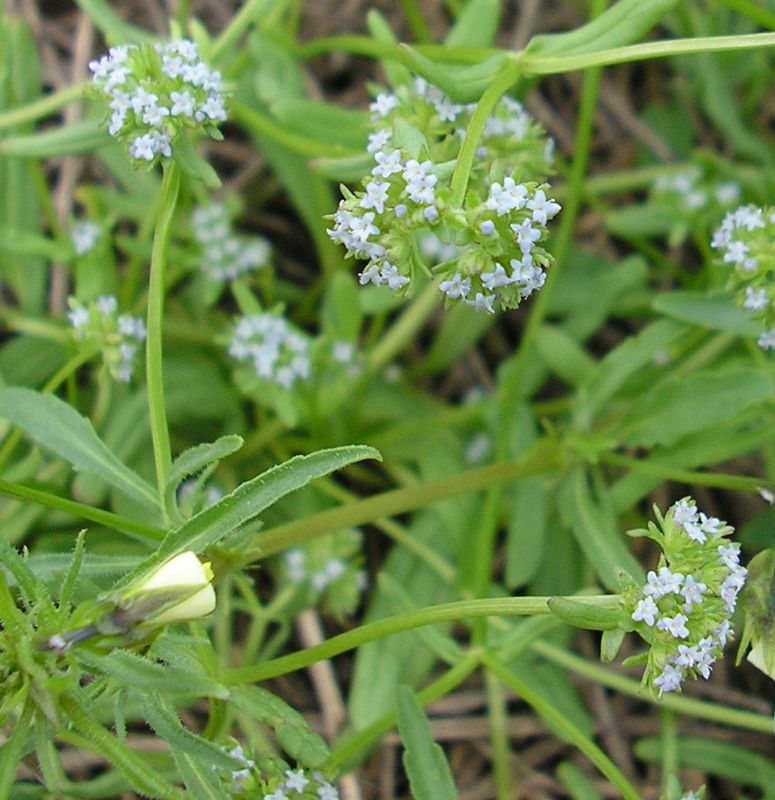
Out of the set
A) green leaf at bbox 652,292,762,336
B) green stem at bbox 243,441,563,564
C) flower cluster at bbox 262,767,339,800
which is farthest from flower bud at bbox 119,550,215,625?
green leaf at bbox 652,292,762,336

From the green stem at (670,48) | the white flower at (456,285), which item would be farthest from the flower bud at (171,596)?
the green stem at (670,48)

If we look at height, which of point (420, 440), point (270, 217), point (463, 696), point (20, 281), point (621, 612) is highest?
point (270, 217)

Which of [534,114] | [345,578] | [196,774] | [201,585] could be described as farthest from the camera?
[534,114]

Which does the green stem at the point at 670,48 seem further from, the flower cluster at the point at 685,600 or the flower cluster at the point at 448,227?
the flower cluster at the point at 685,600

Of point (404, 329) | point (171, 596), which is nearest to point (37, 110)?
point (404, 329)

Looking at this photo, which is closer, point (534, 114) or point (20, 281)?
point (20, 281)

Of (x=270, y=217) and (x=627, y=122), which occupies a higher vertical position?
(x=627, y=122)

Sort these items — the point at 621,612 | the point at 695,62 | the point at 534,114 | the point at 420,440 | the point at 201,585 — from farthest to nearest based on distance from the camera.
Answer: the point at 534,114 → the point at 695,62 → the point at 420,440 → the point at 621,612 → the point at 201,585

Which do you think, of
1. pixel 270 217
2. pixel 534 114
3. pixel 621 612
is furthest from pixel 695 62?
pixel 621 612

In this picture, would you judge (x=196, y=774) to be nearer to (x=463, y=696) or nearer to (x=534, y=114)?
(x=463, y=696)
